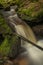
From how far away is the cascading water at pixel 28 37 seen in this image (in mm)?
7316

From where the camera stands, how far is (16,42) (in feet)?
23.8

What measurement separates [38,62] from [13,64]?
0.95 m

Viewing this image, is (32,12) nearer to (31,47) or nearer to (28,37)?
(28,37)

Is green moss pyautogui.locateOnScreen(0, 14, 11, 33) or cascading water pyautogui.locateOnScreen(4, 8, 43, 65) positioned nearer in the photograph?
cascading water pyautogui.locateOnScreen(4, 8, 43, 65)

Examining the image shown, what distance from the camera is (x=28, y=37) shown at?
350 inches

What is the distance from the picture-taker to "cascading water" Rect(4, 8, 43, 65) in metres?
7.32

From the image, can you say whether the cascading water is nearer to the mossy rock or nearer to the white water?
the white water

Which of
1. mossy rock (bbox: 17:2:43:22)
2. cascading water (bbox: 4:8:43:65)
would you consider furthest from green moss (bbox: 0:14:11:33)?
mossy rock (bbox: 17:2:43:22)

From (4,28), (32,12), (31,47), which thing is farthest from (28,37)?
(32,12)

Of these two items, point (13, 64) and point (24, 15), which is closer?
point (13, 64)

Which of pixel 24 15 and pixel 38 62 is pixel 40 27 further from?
pixel 38 62

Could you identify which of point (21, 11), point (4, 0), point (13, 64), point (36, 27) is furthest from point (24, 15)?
point (13, 64)

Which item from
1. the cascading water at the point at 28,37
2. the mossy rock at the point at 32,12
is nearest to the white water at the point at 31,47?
the cascading water at the point at 28,37

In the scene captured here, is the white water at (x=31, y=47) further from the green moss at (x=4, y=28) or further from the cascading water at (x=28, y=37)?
the green moss at (x=4, y=28)
